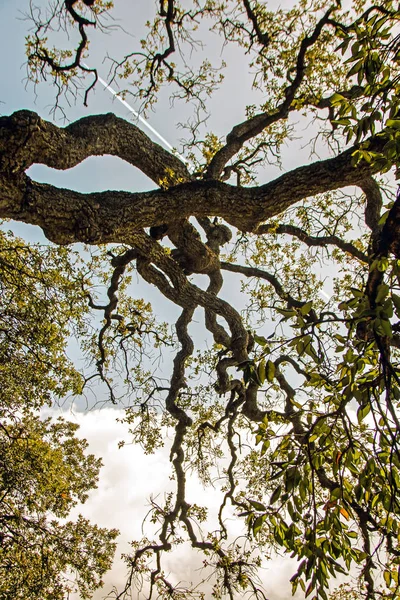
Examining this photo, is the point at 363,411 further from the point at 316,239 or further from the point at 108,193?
the point at 316,239

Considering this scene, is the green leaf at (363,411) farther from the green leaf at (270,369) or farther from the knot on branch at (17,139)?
the knot on branch at (17,139)

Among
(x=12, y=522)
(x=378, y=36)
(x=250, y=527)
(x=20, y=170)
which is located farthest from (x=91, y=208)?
(x=12, y=522)

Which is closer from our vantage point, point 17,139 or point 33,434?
point 17,139

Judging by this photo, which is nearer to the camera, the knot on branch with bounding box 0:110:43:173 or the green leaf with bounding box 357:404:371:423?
the green leaf with bounding box 357:404:371:423

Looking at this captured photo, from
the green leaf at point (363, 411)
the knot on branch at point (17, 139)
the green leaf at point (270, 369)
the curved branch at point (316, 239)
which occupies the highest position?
the curved branch at point (316, 239)

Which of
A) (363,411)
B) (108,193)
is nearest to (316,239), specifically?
(108,193)

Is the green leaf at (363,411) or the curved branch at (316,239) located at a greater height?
the curved branch at (316,239)

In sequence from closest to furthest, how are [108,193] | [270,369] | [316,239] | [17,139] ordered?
[270,369] < [17,139] < [108,193] < [316,239]

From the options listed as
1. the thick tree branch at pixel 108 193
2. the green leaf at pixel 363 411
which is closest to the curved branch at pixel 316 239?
the thick tree branch at pixel 108 193

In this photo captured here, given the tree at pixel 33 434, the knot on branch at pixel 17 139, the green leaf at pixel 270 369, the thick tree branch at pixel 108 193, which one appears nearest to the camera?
the green leaf at pixel 270 369

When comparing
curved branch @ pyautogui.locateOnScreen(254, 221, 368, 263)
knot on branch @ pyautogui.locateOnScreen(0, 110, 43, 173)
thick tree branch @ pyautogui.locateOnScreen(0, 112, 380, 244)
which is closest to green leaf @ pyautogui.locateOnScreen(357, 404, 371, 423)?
thick tree branch @ pyautogui.locateOnScreen(0, 112, 380, 244)

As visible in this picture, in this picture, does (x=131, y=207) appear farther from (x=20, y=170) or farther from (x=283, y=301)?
(x=283, y=301)

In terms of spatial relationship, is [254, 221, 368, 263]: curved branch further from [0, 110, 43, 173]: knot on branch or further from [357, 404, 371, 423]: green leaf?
[357, 404, 371, 423]: green leaf

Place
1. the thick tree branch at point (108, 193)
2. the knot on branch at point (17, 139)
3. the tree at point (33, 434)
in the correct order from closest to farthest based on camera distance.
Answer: the knot on branch at point (17, 139), the thick tree branch at point (108, 193), the tree at point (33, 434)
